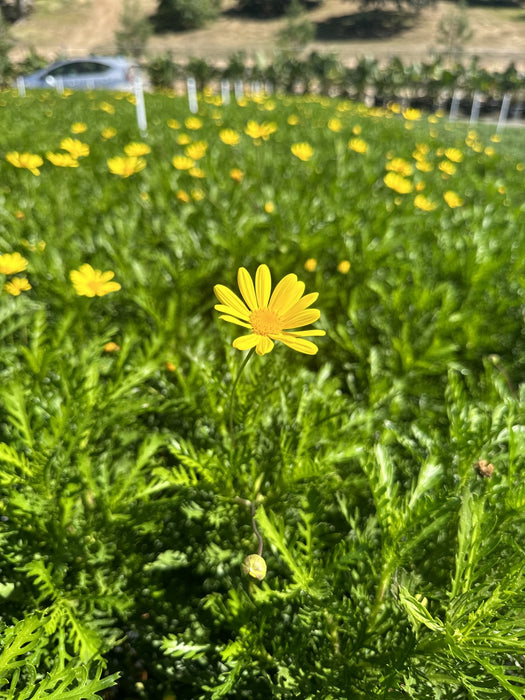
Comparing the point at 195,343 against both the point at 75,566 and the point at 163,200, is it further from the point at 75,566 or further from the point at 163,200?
the point at 163,200

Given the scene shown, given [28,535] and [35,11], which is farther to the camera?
[35,11]

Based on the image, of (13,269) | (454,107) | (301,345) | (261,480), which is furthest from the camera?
(454,107)

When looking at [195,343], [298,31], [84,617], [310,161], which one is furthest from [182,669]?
[298,31]

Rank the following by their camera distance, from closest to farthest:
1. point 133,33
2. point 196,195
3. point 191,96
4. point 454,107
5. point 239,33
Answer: point 196,195 < point 191,96 < point 454,107 < point 133,33 < point 239,33

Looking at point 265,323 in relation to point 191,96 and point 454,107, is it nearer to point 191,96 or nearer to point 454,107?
point 191,96

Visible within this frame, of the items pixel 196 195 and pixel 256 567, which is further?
pixel 196 195

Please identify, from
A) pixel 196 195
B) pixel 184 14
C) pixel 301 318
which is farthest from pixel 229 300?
pixel 184 14

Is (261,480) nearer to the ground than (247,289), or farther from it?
nearer to the ground
